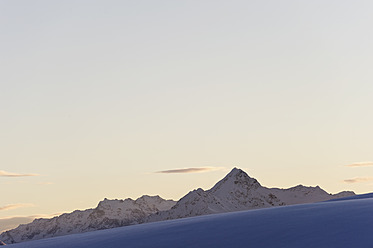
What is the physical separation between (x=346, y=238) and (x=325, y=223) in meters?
6.38

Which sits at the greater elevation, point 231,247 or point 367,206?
point 367,206

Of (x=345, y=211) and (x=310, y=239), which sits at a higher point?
(x=345, y=211)

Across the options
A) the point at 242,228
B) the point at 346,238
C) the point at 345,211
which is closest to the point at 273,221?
the point at 242,228

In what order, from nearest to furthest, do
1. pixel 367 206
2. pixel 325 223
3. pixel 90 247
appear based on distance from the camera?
pixel 325 223
pixel 367 206
pixel 90 247

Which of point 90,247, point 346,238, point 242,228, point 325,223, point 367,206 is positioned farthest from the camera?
point 90,247

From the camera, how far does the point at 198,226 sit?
60750 millimetres

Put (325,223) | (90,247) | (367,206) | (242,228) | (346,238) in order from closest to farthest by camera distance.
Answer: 1. (346,238)
2. (325,223)
3. (242,228)
4. (367,206)
5. (90,247)

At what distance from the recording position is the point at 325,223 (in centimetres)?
5162

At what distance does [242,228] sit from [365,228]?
12531 millimetres

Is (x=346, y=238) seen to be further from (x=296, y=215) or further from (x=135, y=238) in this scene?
(x=135, y=238)

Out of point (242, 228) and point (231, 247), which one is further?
point (242, 228)

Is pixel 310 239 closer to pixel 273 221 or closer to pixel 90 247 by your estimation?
pixel 273 221

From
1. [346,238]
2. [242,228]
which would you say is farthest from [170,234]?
[346,238]

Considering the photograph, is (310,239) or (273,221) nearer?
(310,239)
